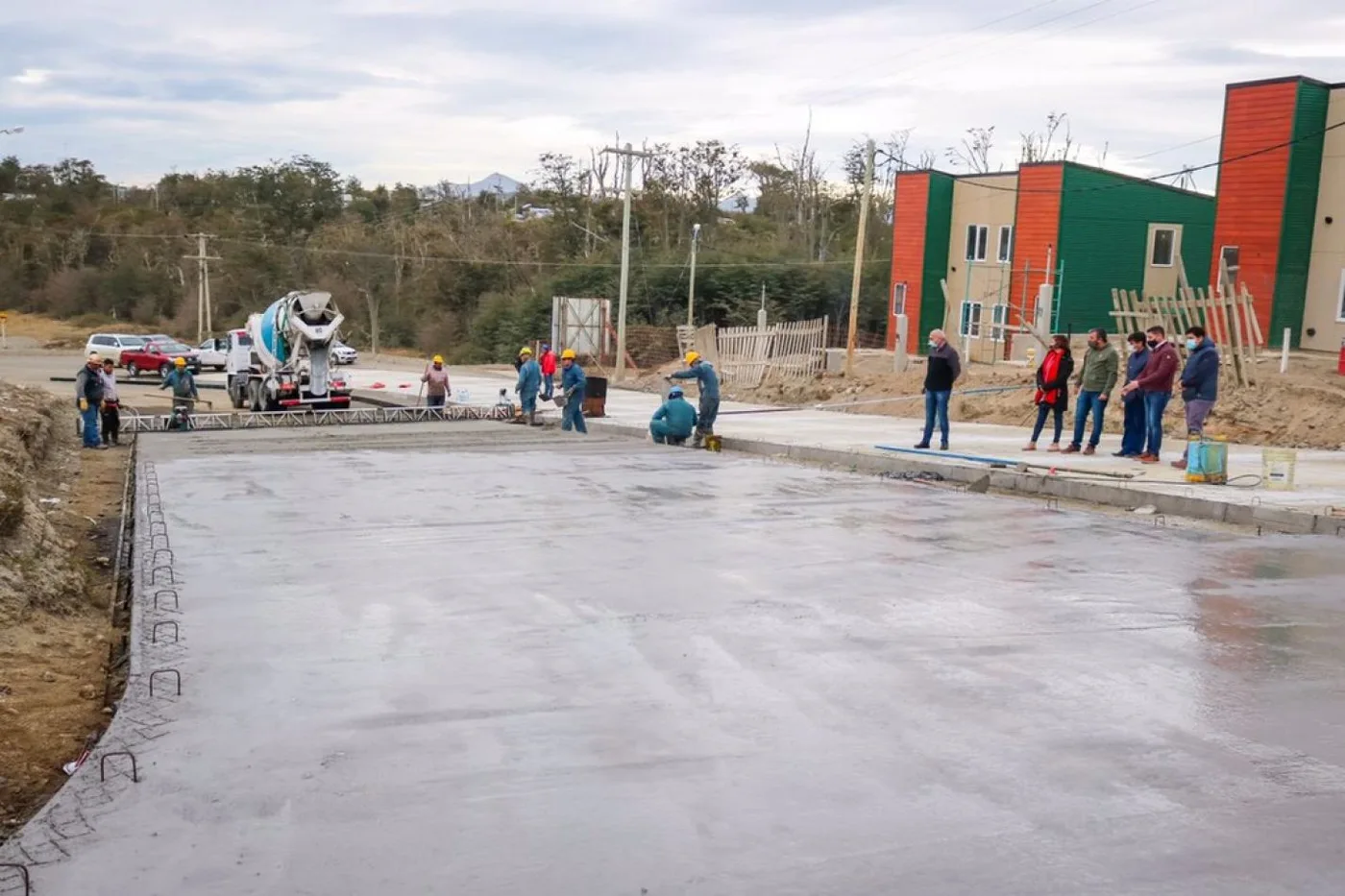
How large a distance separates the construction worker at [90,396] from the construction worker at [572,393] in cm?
739

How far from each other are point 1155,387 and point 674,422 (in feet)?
21.6

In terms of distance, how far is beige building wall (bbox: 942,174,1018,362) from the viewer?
3975 centimetres

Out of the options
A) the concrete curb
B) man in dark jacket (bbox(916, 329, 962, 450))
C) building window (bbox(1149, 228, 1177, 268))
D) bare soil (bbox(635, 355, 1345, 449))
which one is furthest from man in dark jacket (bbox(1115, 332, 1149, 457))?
building window (bbox(1149, 228, 1177, 268))

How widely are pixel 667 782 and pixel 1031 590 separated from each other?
4040 millimetres

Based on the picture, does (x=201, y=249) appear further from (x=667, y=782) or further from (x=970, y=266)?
(x=667, y=782)

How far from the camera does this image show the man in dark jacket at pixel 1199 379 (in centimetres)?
1408

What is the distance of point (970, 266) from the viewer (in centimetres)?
3950

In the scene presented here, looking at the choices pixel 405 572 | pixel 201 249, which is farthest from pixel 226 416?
pixel 201 249

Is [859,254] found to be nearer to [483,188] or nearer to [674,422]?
[674,422]

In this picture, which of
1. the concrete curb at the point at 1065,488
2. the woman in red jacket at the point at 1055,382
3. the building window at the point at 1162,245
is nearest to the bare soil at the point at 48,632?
the concrete curb at the point at 1065,488

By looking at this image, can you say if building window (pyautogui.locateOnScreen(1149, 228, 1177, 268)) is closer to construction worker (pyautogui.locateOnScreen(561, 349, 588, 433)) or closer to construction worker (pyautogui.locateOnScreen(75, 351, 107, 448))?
construction worker (pyautogui.locateOnScreen(561, 349, 588, 433))

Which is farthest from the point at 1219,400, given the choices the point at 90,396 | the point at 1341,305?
the point at 90,396

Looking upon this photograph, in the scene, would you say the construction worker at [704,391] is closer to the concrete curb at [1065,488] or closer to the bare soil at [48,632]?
the concrete curb at [1065,488]

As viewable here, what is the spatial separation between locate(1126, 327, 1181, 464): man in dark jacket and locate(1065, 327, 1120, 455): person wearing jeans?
1.55 ft
